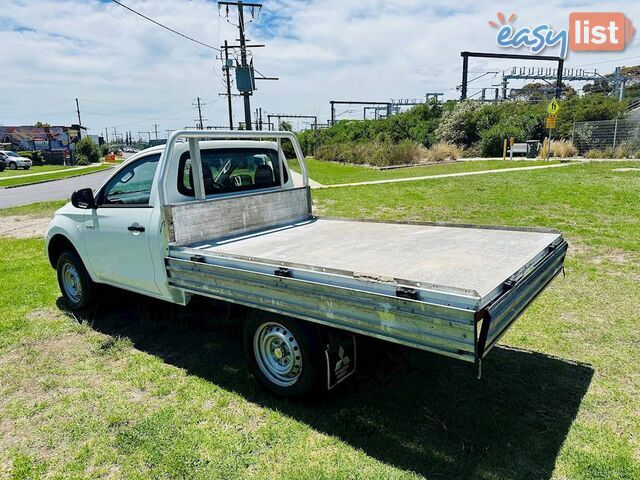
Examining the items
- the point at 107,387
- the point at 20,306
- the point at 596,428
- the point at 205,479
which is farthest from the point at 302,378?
the point at 20,306

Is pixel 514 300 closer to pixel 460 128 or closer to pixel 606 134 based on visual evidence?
pixel 606 134

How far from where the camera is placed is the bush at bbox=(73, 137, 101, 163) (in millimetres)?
60312

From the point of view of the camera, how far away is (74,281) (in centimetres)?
560

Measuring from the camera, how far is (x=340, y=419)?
337 cm

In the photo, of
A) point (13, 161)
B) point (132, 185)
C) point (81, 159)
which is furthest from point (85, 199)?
point (81, 159)

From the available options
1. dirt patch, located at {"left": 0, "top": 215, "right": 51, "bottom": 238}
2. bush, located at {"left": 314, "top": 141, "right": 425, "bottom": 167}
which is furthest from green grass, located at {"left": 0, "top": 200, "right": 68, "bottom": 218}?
bush, located at {"left": 314, "top": 141, "right": 425, "bottom": 167}

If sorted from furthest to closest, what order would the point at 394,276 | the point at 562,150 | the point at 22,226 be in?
the point at 562,150
the point at 22,226
the point at 394,276

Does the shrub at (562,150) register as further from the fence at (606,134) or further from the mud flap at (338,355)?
the mud flap at (338,355)

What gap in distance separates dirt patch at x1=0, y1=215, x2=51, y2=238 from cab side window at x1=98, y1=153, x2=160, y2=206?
7357mm

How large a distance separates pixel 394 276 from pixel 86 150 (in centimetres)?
6749

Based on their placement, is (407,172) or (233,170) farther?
(407,172)

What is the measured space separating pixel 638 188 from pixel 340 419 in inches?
502

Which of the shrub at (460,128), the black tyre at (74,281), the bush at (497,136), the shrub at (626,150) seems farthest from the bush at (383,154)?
the black tyre at (74,281)

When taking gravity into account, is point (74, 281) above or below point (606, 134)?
below
